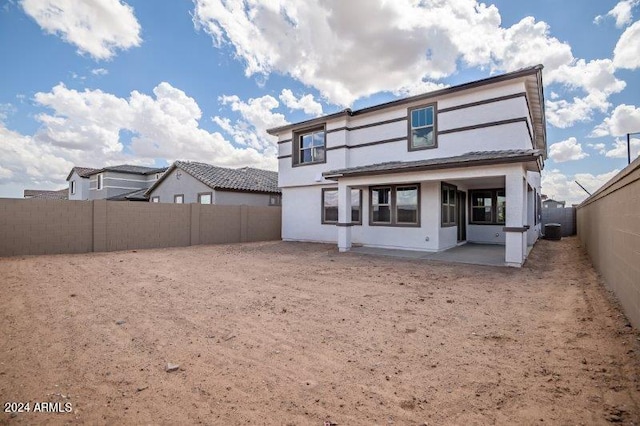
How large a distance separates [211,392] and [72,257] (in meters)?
11.2

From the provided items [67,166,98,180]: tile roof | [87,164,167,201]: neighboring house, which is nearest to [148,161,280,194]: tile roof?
[87,164,167,201]: neighboring house

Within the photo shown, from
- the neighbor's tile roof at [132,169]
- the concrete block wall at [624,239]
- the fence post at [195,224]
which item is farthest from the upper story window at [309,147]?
the neighbor's tile roof at [132,169]

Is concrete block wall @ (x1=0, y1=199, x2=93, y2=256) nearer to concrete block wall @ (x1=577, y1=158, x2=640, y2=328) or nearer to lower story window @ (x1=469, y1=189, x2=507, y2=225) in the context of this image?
concrete block wall @ (x1=577, y1=158, x2=640, y2=328)

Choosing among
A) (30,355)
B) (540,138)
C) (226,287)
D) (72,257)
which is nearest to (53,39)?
(72,257)

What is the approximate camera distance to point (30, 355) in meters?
3.41

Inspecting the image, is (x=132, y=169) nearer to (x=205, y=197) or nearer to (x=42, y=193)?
(x=205, y=197)

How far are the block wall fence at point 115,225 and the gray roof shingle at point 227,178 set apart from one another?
349 cm

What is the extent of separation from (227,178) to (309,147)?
8392mm

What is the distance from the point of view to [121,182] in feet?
98.4

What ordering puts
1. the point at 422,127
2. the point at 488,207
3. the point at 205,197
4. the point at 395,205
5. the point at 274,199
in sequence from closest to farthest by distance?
1. the point at 422,127
2. the point at 395,205
3. the point at 488,207
4. the point at 205,197
5. the point at 274,199

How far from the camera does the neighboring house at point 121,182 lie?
1151 inches

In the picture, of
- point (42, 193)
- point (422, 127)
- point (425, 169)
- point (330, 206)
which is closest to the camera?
point (425, 169)

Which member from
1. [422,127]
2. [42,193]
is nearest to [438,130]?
[422,127]

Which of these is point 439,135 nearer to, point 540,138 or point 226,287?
point 540,138
